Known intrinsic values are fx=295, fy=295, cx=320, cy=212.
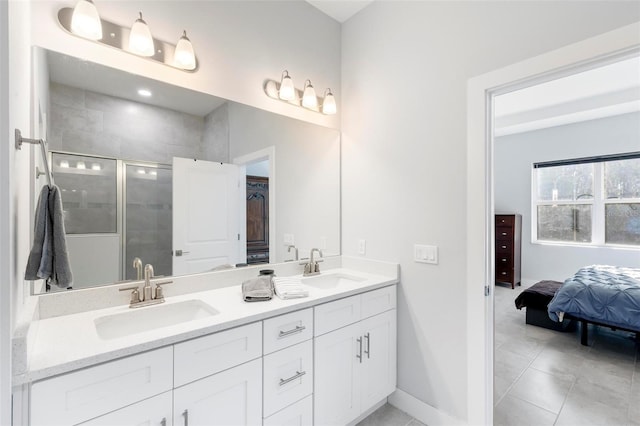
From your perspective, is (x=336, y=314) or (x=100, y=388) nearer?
(x=100, y=388)

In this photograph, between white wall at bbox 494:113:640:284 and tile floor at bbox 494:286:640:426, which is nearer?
tile floor at bbox 494:286:640:426

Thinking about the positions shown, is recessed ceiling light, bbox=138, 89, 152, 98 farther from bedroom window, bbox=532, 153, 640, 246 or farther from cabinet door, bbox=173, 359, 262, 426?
bedroom window, bbox=532, 153, 640, 246

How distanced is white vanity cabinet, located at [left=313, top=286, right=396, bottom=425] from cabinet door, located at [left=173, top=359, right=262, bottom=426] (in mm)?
366

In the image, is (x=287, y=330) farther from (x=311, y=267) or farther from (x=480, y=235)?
(x=480, y=235)

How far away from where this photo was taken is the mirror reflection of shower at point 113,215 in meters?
1.34

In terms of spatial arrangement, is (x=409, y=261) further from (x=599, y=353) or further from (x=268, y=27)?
(x=599, y=353)

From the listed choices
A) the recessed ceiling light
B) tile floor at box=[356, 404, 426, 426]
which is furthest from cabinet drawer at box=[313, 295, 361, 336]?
the recessed ceiling light

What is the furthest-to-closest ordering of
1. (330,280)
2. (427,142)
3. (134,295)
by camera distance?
(330,280), (427,142), (134,295)

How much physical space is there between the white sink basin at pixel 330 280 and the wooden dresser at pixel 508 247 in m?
4.16

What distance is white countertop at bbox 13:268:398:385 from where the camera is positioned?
0.91 meters

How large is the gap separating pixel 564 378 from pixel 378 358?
1.71 meters

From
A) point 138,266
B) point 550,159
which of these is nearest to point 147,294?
point 138,266

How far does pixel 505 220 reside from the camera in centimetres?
510

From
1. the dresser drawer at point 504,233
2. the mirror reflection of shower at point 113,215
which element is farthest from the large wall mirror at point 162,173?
the dresser drawer at point 504,233
